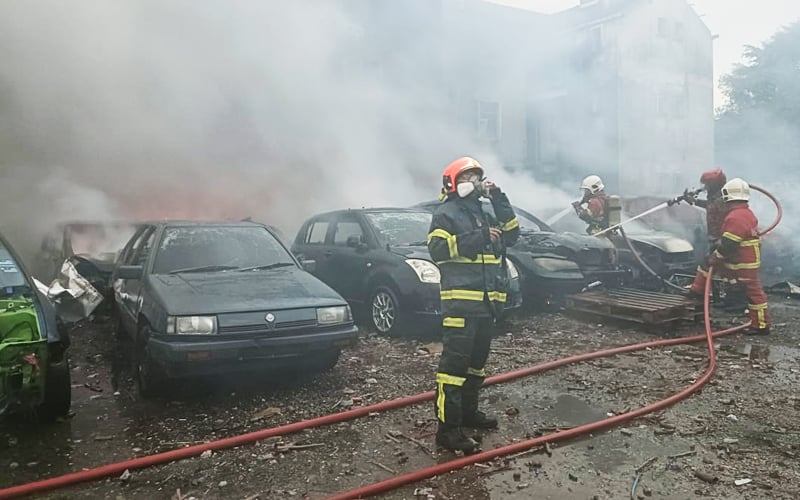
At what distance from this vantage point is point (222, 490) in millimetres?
3008

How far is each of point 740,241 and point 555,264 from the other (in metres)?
2.01

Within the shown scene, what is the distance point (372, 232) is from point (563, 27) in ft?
39.8

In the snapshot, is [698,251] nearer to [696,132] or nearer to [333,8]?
[333,8]

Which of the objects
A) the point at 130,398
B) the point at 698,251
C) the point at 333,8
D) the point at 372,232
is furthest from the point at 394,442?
the point at 333,8

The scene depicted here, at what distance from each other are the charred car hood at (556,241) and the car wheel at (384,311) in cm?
209

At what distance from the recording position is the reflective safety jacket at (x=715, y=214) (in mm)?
6910

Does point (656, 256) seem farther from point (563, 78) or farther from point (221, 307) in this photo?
point (563, 78)

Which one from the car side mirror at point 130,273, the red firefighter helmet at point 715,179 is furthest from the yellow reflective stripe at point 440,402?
the red firefighter helmet at point 715,179

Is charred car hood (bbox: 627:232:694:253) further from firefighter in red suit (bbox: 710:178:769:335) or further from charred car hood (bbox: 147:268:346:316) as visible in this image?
charred car hood (bbox: 147:268:346:316)

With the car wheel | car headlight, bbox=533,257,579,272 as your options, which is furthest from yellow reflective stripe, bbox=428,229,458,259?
car headlight, bbox=533,257,579,272

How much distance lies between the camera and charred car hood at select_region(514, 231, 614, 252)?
756cm

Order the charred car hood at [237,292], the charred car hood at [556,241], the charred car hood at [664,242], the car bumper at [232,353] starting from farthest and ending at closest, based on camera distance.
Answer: the charred car hood at [664,242], the charred car hood at [556,241], the charred car hood at [237,292], the car bumper at [232,353]

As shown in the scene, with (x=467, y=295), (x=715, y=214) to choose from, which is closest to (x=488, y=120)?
(x=715, y=214)

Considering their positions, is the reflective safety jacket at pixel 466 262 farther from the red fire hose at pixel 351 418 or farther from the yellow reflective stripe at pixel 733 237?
the yellow reflective stripe at pixel 733 237
